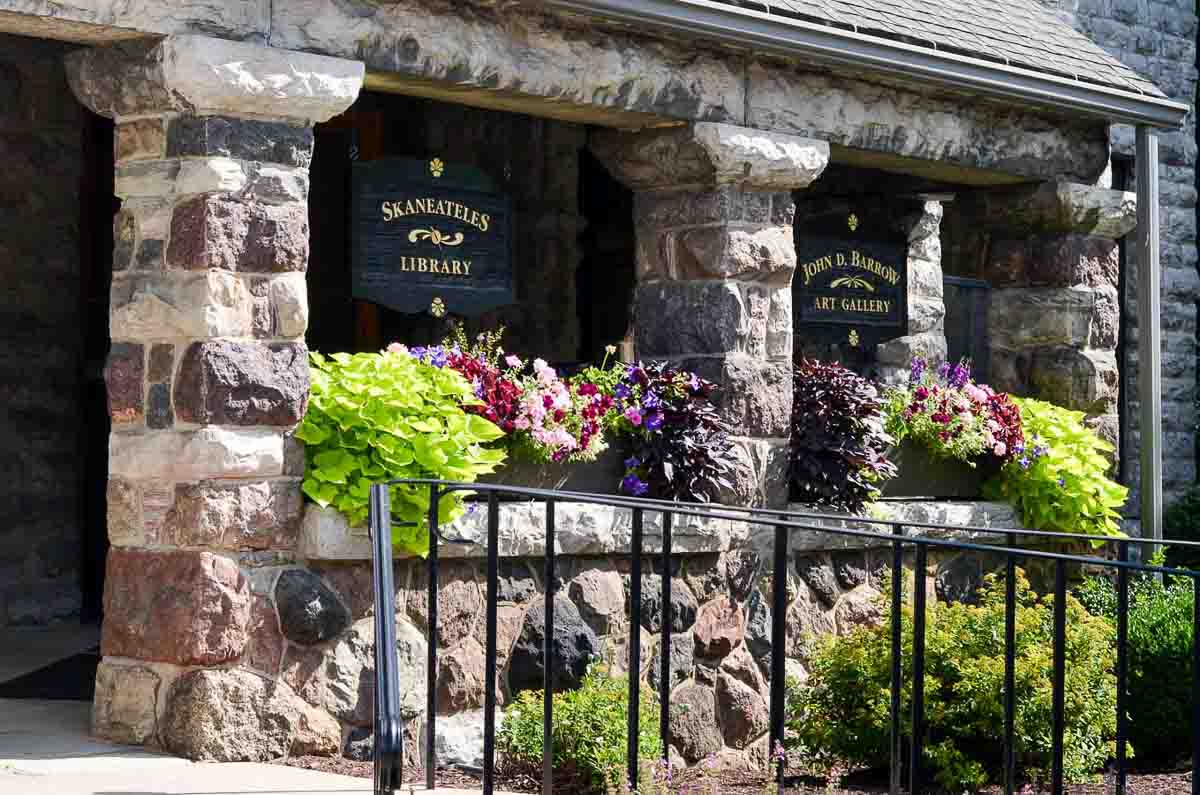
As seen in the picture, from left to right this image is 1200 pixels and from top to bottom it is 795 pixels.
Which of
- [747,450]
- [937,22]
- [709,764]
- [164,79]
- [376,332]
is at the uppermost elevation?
[937,22]

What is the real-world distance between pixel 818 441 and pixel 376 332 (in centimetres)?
242

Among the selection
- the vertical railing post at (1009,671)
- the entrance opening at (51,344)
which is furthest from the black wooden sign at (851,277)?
the vertical railing post at (1009,671)

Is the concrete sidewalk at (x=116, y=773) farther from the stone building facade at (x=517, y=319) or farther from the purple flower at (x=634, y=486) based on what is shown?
the purple flower at (x=634, y=486)

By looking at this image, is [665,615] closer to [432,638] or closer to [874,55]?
[432,638]

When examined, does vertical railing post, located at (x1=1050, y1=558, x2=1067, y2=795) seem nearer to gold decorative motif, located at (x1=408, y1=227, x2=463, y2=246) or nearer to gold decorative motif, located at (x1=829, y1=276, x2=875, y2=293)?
gold decorative motif, located at (x1=408, y1=227, x2=463, y2=246)

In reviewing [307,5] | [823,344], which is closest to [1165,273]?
[823,344]

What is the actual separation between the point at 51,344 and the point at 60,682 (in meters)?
2.21

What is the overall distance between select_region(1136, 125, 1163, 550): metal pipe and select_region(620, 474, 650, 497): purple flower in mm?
3255

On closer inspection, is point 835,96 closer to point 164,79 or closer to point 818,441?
point 818,441

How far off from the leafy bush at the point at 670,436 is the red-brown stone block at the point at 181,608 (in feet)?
6.43

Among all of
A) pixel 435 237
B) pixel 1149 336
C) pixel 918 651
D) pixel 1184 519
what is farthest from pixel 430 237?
pixel 1184 519

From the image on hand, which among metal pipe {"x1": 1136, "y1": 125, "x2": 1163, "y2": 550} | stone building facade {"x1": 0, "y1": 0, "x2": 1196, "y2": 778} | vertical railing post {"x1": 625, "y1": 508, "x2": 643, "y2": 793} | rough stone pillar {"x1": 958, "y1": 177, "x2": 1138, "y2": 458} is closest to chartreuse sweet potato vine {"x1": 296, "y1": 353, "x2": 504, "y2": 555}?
stone building facade {"x1": 0, "y1": 0, "x2": 1196, "y2": 778}

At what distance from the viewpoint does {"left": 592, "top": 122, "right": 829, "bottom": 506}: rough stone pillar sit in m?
7.95

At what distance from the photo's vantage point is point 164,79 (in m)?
6.19
